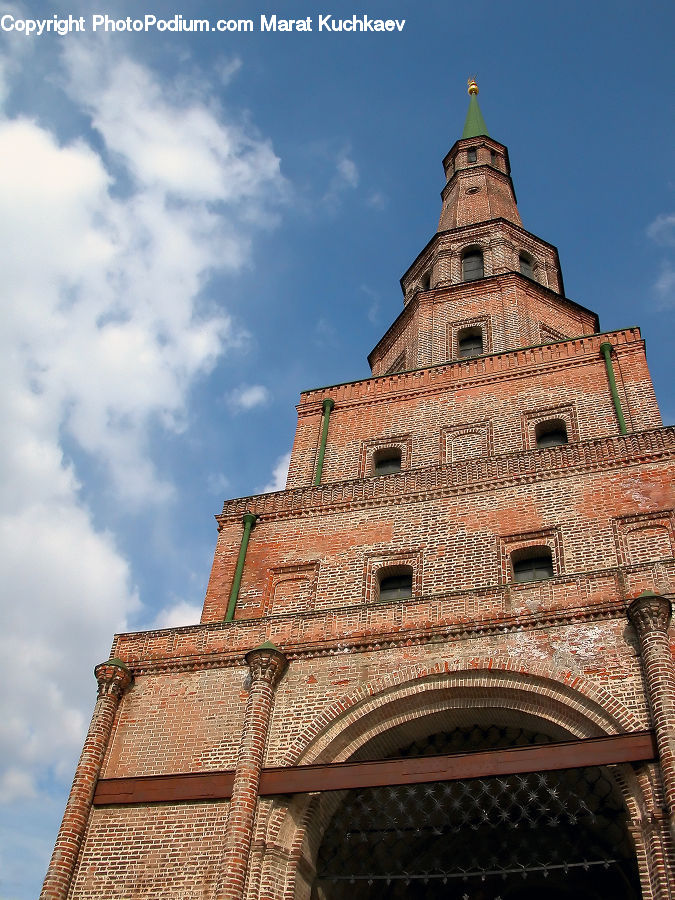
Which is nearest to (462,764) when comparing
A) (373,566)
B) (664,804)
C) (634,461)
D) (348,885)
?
(664,804)

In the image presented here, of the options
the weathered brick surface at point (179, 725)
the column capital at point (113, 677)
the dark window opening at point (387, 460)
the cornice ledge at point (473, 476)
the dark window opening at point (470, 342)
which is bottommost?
the weathered brick surface at point (179, 725)

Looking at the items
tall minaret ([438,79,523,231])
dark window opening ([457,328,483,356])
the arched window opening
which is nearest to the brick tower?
dark window opening ([457,328,483,356])

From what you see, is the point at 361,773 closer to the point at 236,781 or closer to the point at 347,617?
the point at 236,781

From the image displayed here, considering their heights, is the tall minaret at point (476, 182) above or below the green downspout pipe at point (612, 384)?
above

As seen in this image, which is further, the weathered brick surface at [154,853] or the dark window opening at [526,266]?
the dark window opening at [526,266]

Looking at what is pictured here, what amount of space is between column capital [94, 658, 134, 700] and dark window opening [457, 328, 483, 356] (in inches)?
494

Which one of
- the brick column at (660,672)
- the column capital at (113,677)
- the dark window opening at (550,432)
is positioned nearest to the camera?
the brick column at (660,672)

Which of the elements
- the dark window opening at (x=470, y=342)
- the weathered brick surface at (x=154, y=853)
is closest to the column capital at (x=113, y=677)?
the weathered brick surface at (x=154, y=853)

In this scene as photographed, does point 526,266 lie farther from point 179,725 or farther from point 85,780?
point 85,780

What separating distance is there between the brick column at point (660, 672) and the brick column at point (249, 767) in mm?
5340

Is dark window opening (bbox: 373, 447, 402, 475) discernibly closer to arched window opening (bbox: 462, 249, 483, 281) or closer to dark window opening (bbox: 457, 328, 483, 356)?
dark window opening (bbox: 457, 328, 483, 356)

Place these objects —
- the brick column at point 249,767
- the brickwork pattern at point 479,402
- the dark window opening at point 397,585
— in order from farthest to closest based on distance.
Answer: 1. the brickwork pattern at point 479,402
2. the dark window opening at point 397,585
3. the brick column at point 249,767

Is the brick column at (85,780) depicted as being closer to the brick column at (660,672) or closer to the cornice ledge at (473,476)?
the cornice ledge at (473,476)

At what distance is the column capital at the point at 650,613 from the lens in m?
12.0
